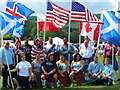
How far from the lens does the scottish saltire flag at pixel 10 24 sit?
34.9ft

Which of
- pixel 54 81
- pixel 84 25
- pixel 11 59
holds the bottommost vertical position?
pixel 54 81

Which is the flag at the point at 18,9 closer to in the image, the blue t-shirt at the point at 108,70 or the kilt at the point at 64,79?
the kilt at the point at 64,79

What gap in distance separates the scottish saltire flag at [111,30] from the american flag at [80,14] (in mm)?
600

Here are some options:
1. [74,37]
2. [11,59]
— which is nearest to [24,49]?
[11,59]

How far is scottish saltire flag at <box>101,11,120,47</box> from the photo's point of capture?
35.3 ft

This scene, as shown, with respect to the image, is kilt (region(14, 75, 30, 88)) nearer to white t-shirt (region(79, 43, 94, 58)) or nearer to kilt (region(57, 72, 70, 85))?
kilt (region(57, 72, 70, 85))

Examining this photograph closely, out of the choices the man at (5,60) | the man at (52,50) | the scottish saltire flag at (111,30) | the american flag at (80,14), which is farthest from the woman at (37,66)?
the scottish saltire flag at (111,30)

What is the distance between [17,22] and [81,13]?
2.59 metres

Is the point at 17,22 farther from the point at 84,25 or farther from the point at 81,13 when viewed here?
the point at 84,25

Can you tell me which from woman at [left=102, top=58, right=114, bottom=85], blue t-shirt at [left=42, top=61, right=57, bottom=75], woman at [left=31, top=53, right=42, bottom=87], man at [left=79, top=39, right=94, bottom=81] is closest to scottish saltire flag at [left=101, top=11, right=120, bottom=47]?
man at [left=79, top=39, right=94, bottom=81]

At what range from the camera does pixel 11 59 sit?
383 inches

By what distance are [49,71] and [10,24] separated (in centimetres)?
253

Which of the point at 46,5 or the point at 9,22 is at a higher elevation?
the point at 46,5

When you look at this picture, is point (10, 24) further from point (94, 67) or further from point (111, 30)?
point (111, 30)
